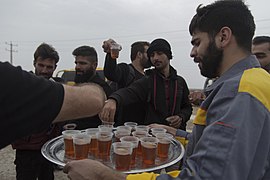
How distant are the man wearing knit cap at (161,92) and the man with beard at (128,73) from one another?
19 centimetres

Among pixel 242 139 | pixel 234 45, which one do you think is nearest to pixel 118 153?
pixel 242 139

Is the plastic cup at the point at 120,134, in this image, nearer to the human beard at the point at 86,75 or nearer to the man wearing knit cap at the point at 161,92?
the man wearing knit cap at the point at 161,92

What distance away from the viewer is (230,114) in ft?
3.40

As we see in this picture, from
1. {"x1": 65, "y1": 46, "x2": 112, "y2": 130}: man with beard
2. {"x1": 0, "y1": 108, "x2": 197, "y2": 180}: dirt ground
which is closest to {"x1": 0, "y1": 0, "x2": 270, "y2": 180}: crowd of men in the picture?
{"x1": 65, "y1": 46, "x2": 112, "y2": 130}: man with beard

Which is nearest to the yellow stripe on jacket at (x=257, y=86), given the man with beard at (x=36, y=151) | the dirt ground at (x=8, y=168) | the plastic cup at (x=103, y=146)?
the plastic cup at (x=103, y=146)

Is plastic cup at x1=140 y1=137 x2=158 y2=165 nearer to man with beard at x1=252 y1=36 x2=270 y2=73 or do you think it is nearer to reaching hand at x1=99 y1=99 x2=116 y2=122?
reaching hand at x1=99 y1=99 x2=116 y2=122

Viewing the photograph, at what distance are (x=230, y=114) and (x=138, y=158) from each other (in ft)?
3.33

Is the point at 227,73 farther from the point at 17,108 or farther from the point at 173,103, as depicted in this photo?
the point at 173,103

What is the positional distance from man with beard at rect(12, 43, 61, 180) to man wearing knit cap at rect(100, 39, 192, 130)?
3.50 feet

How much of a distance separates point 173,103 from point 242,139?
6.89 feet

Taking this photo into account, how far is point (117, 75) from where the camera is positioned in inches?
140

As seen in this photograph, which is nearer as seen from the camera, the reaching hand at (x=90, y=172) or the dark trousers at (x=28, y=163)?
the reaching hand at (x=90, y=172)

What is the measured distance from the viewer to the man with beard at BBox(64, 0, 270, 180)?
99cm

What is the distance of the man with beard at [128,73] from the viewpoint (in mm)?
3258
